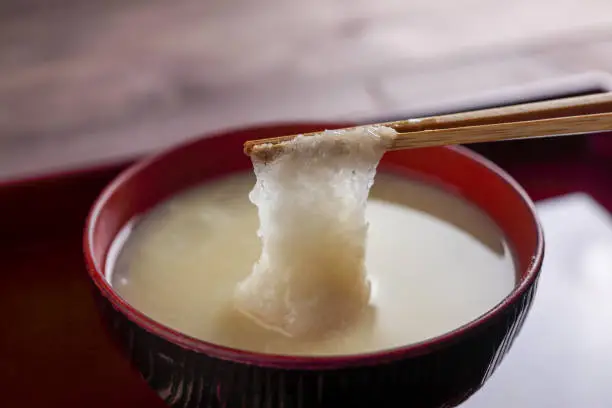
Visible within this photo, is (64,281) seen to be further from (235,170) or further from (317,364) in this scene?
(317,364)

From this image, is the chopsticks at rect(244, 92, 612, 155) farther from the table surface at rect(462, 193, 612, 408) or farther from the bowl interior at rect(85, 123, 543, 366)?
the table surface at rect(462, 193, 612, 408)

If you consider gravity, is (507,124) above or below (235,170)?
above

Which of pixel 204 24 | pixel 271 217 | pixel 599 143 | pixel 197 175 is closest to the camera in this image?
pixel 271 217

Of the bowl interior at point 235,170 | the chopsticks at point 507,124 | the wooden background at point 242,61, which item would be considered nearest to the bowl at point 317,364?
the bowl interior at point 235,170

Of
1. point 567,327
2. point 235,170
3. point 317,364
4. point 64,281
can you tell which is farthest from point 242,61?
point 317,364

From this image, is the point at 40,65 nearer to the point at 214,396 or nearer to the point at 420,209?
the point at 420,209

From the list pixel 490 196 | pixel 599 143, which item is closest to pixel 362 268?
pixel 490 196
